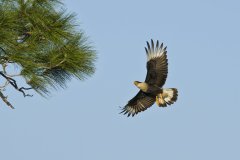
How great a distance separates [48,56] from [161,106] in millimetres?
1224

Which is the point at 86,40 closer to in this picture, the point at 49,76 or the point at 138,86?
the point at 49,76

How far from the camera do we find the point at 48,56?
4.54m

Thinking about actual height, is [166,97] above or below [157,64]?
below

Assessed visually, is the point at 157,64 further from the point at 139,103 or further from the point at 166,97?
the point at 139,103

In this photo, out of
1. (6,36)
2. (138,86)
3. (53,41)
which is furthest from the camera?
(138,86)

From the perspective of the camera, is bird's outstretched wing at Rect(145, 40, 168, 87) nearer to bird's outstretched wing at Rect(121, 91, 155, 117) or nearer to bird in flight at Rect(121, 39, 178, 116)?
bird in flight at Rect(121, 39, 178, 116)

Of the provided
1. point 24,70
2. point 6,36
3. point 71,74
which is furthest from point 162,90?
point 6,36

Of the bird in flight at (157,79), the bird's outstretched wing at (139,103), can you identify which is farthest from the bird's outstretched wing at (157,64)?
the bird's outstretched wing at (139,103)

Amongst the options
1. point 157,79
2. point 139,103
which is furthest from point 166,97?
point 139,103

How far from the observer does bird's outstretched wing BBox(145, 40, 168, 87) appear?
5.11 meters

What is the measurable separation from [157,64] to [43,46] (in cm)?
110

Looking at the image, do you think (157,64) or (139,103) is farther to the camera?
(139,103)

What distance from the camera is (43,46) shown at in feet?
14.8

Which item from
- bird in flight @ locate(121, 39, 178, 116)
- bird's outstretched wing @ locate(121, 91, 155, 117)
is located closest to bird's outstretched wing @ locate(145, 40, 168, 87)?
bird in flight @ locate(121, 39, 178, 116)
